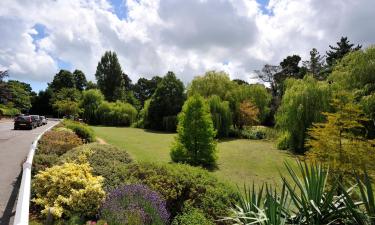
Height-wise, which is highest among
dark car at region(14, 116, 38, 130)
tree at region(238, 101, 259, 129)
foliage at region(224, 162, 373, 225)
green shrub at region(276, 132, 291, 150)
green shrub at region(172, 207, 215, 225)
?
tree at region(238, 101, 259, 129)

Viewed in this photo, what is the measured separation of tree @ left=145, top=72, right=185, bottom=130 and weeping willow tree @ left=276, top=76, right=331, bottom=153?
21.1 m

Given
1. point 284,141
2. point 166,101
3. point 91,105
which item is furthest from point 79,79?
point 284,141

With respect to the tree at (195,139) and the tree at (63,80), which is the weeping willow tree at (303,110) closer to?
the tree at (195,139)

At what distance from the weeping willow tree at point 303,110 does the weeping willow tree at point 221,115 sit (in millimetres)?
8665

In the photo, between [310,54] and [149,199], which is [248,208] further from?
[310,54]

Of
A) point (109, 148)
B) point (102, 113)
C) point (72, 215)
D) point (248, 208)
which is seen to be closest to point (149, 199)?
point (72, 215)

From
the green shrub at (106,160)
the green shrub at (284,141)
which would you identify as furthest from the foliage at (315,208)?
the green shrub at (284,141)

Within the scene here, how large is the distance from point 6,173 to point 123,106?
43077 mm

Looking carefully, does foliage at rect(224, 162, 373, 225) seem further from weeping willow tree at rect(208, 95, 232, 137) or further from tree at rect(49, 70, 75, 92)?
tree at rect(49, 70, 75, 92)

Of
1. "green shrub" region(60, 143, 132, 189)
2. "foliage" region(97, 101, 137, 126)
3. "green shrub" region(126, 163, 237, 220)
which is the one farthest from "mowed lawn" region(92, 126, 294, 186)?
"foliage" region(97, 101, 137, 126)

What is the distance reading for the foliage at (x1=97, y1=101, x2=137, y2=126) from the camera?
5194cm

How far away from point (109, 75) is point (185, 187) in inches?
2872

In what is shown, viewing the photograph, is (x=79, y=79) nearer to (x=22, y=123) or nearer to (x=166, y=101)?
(x=166, y=101)

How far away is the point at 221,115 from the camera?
32.6 meters
